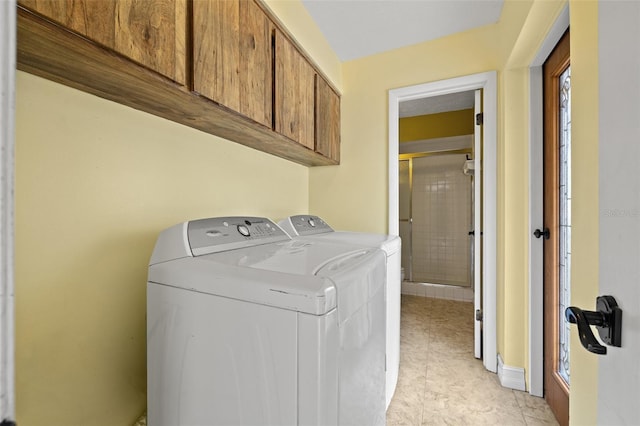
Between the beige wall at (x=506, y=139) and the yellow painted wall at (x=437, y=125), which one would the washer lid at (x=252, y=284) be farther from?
the yellow painted wall at (x=437, y=125)

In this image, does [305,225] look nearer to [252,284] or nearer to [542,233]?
[252,284]

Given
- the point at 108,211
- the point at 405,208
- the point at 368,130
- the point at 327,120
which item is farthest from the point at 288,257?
the point at 405,208

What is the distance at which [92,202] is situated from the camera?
3.02ft

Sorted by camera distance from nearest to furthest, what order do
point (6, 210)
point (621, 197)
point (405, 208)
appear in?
point (6, 210)
point (621, 197)
point (405, 208)

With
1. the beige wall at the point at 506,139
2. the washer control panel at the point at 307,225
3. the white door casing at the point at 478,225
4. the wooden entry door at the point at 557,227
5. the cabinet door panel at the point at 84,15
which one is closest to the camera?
the cabinet door panel at the point at 84,15

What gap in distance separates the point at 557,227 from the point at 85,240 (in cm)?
218

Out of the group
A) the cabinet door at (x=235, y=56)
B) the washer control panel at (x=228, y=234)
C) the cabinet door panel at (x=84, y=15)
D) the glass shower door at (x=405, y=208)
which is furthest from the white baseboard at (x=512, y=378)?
the cabinet door panel at (x=84, y=15)

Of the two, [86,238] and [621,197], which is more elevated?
[621,197]

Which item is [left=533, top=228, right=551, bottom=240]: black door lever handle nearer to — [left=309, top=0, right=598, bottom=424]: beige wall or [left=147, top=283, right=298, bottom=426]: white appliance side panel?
→ [left=309, top=0, right=598, bottom=424]: beige wall

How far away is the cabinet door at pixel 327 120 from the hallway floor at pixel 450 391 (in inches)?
65.4

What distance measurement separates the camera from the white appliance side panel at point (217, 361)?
66 cm

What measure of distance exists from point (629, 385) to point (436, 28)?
88.0 inches

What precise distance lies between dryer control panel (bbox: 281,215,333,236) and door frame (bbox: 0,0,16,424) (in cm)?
134

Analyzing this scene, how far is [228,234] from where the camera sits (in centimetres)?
109
